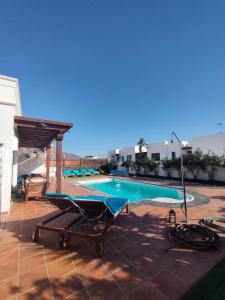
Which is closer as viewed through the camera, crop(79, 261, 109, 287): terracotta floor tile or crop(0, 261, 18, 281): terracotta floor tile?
crop(79, 261, 109, 287): terracotta floor tile

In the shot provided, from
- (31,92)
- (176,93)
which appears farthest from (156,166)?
(31,92)

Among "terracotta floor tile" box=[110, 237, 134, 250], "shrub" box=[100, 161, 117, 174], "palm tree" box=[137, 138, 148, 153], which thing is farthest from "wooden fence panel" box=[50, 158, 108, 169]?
"terracotta floor tile" box=[110, 237, 134, 250]

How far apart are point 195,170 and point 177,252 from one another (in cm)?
1360

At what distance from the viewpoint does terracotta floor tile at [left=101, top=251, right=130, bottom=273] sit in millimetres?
2838

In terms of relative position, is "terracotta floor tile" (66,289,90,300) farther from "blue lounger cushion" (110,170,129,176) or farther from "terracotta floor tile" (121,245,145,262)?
"blue lounger cushion" (110,170,129,176)

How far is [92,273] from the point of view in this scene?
106 inches

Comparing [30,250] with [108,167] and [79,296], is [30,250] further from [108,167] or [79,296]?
[108,167]

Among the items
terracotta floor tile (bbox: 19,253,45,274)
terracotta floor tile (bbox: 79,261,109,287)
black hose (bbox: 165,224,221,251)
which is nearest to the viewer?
terracotta floor tile (bbox: 79,261,109,287)

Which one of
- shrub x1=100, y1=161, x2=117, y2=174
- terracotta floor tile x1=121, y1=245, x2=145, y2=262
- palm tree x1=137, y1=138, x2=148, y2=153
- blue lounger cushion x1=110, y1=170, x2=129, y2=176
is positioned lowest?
terracotta floor tile x1=121, y1=245, x2=145, y2=262

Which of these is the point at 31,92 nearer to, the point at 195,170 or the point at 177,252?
the point at 177,252

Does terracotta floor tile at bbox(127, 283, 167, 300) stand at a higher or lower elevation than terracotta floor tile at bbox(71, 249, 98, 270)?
higher

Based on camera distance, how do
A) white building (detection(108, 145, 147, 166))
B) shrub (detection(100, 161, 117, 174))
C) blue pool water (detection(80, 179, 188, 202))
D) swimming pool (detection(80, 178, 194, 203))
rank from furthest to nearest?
shrub (detection(100, 161, 117, 174))
white building (detection(108, 145, 147, 166))
blue pool water (detection(80, 179, 188, 202))
swimming pool (detection(80, 178, 194, 203))

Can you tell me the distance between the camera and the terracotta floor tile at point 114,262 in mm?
2838

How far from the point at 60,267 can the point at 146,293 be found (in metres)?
1.52
